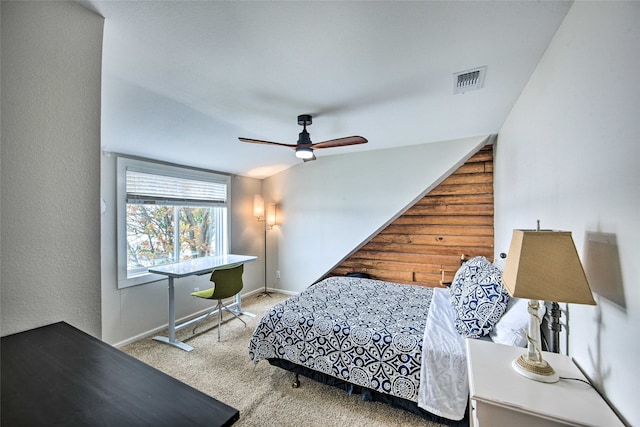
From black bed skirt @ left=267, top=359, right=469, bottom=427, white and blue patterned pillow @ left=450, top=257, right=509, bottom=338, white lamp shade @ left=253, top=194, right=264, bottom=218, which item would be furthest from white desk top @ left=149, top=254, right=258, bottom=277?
white and blue patterned pillow @ left=450, top=257, right=509, bottom=338

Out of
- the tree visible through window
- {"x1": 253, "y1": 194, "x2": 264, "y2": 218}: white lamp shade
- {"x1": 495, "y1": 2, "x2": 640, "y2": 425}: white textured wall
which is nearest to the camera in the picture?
{"x1": 495, "y1": 2, "x2": 640, "y2": 425}: white textured wall

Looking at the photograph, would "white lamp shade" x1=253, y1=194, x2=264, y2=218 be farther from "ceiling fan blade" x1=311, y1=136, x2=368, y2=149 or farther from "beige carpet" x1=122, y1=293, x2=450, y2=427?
"ceiling fan blade" x1=311, y1=136, x2=368, y2=149

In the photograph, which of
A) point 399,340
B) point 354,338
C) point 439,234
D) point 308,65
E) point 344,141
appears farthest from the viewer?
point 439,234

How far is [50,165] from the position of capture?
1067 millimetres

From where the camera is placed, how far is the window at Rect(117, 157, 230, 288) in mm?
2977

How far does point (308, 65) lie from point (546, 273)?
1653 mm

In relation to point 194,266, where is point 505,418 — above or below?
below

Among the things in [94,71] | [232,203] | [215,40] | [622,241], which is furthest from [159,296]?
[622,241]

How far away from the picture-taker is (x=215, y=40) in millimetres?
1459

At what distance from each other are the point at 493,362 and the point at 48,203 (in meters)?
2.02

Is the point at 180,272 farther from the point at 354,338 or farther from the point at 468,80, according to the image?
the point at 468,80

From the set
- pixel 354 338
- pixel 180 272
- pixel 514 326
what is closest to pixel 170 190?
pixel 180 272

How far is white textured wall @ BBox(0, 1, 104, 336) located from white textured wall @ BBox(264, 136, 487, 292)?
123 inches

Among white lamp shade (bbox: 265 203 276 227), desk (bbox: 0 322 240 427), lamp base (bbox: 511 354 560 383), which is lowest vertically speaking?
lamp base (bbox: 511 354 560 383)
